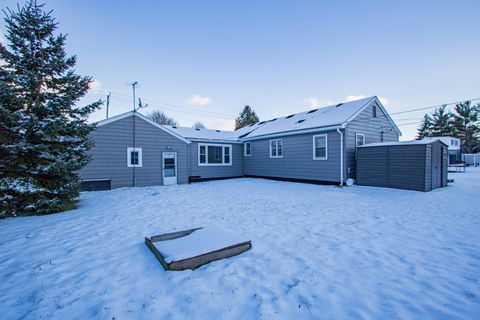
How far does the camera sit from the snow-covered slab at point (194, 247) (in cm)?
280

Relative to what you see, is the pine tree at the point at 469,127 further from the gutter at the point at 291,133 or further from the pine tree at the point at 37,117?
the pine tree at the point at 37,117

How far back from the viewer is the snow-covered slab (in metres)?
2.80

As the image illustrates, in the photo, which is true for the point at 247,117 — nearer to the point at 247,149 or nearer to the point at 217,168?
the point at 247,149

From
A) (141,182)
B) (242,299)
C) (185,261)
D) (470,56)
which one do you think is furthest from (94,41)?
(470,56)

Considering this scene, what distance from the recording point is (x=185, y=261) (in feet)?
9.11

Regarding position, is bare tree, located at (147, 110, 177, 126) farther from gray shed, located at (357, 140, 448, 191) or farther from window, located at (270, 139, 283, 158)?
gray shed, located at (357, 140, 448, 191)

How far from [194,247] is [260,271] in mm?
1061

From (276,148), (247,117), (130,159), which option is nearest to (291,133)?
(276,148)

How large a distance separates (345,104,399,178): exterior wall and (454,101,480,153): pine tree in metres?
30.3

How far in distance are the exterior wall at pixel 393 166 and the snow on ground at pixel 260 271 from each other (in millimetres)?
4428

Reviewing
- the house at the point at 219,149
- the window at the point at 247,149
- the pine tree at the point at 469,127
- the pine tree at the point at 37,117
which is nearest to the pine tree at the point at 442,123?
the pine tree at the point at 469,127

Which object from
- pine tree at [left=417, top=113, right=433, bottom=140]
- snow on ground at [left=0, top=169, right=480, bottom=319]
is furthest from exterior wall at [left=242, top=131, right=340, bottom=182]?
pine tree at [left=417, top=113, right=433, bottom=140]

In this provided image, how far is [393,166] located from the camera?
9742mm

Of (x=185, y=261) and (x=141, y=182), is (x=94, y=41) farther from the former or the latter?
(x=185, y=261)
